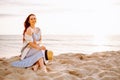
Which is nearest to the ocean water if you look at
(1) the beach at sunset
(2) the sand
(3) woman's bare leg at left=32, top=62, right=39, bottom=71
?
(1) the beach at sunset

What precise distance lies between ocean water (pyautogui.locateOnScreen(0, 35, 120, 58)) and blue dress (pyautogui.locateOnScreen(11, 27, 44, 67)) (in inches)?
57.2

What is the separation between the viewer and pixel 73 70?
311 cm

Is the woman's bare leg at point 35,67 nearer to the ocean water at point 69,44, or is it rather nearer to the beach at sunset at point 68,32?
the beach at sunset at point 68,32

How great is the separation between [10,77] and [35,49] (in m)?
0.55

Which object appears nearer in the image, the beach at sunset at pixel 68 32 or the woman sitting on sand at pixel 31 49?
the beach at sunset at pixel 68 32

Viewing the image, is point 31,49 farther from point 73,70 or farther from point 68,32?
point 68,32

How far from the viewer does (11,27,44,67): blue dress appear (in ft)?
10.7

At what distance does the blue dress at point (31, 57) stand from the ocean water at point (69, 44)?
1.45 metres

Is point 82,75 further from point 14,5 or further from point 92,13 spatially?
point 92,13

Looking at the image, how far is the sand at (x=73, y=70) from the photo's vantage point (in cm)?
290

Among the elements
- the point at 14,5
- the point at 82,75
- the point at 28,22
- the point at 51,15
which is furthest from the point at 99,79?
the point at 51,15

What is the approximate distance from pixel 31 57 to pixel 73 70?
1.61 feet

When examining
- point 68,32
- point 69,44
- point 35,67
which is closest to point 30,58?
point 35,67

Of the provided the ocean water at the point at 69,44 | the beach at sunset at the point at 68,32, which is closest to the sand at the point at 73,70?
the beach at sunset at the point at 68,32
